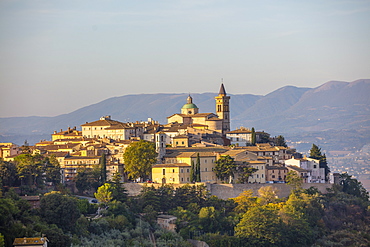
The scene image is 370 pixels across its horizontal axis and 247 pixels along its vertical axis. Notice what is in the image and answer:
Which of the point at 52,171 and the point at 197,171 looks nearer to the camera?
the point at 52,171

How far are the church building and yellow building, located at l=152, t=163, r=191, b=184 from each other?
65.6 feet

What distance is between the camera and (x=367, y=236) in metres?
57.3

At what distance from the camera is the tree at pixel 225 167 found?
59344 millimetres

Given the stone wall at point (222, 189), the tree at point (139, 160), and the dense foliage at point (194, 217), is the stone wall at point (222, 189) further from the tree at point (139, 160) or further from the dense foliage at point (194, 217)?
the tree at point (139, 160)

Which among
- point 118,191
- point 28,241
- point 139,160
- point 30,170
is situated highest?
point 139,160

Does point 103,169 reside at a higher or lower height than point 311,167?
lower

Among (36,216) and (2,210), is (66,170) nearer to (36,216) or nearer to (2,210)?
(36,216)

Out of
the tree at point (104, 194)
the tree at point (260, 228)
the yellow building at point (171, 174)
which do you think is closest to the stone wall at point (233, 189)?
the yellow building at point (171, 174)

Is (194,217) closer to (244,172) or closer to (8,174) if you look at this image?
(244,172)

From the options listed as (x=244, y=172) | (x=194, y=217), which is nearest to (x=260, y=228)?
(x=194, y=217)

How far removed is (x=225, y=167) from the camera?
59531mm

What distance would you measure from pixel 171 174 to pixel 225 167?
4.59 m

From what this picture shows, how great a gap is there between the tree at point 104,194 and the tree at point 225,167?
10093 millimetres

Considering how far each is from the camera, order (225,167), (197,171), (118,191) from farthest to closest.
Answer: (225,167) < (197,171) < (118,191)
